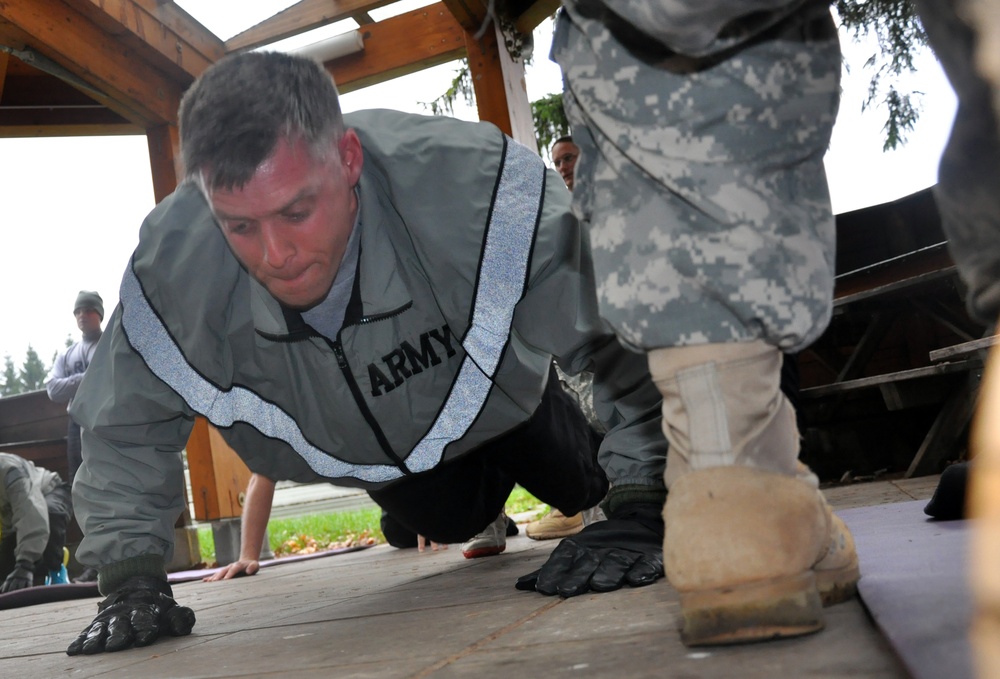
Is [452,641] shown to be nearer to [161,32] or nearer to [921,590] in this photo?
[921,590]

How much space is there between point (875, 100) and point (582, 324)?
3.96 m

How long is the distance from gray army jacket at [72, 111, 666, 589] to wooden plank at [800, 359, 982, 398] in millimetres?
2617

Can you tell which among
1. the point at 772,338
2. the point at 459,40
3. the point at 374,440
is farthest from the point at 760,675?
the point at 459,40

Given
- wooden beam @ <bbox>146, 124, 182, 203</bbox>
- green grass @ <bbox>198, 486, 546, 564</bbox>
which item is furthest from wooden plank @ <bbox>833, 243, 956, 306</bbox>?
wooden beam @ <bbox>146, 124, 182, 203</bbox>

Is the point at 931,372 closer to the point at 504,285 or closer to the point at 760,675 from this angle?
the point at 504,285

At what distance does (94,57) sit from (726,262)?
4736 mm

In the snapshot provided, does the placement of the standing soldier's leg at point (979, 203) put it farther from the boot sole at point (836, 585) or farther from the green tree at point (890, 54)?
the green tree at point (890, 54)

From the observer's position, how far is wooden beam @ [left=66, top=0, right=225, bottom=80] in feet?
15.6

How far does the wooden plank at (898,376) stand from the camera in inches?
160

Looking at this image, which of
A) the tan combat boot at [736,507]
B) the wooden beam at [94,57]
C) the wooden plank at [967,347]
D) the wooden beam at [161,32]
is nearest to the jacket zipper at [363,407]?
the tan combat boot at [736,507]

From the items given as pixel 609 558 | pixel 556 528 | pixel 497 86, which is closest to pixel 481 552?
pixel 556 528

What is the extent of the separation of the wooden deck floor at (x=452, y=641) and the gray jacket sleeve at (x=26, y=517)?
3484 mm

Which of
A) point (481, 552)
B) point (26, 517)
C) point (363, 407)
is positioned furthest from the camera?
point (26, 517)

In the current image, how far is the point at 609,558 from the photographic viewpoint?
1.71 m
